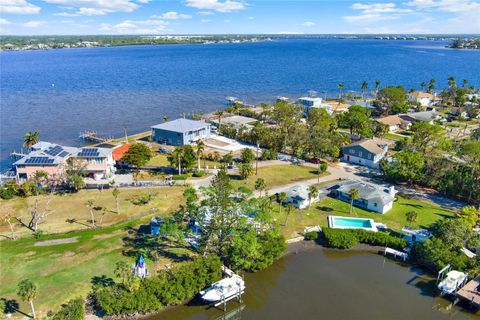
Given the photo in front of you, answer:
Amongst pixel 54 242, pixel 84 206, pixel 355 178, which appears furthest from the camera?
pixel 355 178

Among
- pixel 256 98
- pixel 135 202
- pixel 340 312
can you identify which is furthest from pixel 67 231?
pixel 256 98

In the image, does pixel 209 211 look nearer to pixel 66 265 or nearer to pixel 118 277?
pixel 118 277

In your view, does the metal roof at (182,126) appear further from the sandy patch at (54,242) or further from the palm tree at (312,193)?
the sandy patch at (54,242)

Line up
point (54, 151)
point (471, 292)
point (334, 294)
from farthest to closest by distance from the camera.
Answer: point (54, 151)
point (334, 294)
point (471, 292)

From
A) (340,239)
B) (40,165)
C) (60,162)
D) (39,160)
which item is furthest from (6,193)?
(340,239)

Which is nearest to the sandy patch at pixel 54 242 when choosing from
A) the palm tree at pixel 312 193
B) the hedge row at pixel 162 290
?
the hedge row at pixel 162 290

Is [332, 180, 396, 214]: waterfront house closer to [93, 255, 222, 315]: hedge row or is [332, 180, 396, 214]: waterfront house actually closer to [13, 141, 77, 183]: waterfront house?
[93, 255, 222, 315]: hedge row

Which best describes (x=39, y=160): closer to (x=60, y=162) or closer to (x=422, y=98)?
(x=60, y=162)
